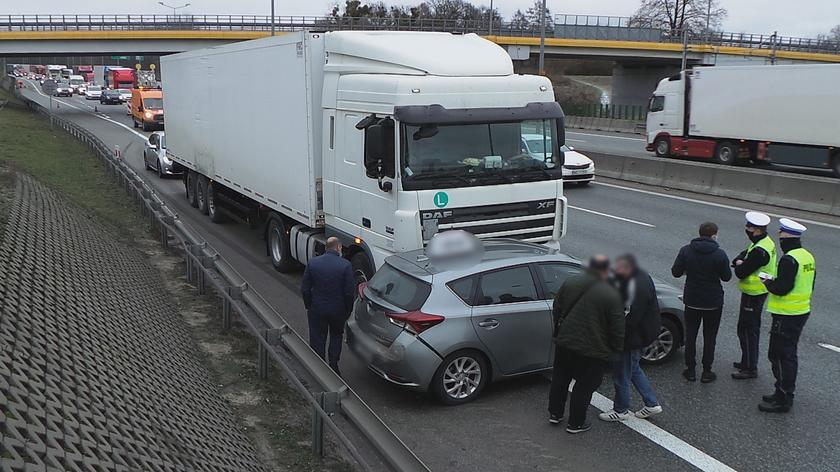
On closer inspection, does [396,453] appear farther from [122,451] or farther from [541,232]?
[541,232]

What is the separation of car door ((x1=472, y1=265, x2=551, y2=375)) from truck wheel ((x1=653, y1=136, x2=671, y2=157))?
2559 cm

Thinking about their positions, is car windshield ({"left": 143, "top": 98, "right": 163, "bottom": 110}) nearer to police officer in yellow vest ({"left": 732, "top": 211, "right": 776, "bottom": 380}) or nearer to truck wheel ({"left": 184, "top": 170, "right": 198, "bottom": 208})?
truck wheel ({"left": 184, "top": 170, "right": 198, "bottom": 208})

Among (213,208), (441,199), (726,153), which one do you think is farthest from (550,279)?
(726,153)

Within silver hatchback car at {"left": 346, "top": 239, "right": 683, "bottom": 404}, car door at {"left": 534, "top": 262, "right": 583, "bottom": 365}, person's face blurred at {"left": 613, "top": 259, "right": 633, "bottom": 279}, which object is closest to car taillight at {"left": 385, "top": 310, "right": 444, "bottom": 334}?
silver hatchback car at {"left": 346, "top": 239, "right": 683, "bottom": 404}

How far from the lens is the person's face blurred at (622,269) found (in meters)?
1.27

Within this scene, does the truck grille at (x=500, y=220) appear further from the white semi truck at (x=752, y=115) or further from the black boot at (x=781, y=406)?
the white semi truck at (x=752, y=115)

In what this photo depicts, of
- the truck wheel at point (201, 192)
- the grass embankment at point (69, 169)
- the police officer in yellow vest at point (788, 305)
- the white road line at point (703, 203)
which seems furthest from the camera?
the truck wheel at point (201, 192)

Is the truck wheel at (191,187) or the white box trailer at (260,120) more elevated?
the white box trailer at (260,120)

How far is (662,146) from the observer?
103 ft

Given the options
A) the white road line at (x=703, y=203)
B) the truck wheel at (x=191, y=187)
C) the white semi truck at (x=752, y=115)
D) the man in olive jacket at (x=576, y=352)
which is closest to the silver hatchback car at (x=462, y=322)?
the man in olive jacket at (x=576, y=352)

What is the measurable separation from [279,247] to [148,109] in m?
35.5

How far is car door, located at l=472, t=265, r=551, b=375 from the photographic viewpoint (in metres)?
7.28

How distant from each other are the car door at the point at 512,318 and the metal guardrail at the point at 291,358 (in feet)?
5.18

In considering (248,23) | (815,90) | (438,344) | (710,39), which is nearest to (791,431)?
(438,344)
